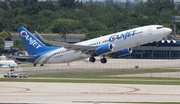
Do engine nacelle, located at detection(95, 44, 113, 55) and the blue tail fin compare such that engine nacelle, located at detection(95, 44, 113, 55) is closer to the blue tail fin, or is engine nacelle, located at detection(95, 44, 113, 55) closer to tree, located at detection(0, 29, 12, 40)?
the blue tail fin

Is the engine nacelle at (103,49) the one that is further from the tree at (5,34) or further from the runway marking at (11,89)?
the tree at (5,34)

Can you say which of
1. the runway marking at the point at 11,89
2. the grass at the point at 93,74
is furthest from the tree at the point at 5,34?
the runway marking at the point at 11,89

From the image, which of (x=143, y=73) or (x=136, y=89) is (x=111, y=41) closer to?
(x=143, y=73)

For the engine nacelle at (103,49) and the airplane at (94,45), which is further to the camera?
the engine nacelle at (103,49)

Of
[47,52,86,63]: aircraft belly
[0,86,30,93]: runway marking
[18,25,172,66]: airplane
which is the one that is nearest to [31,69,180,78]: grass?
[18,25,172,66]: airplane

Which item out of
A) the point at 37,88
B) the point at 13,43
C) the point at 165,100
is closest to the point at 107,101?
the point at 165,100

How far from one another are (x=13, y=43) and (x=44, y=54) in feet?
249

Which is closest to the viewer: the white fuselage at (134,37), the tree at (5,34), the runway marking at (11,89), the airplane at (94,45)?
the runway marking at (11,89)

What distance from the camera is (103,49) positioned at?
89938 millimetres

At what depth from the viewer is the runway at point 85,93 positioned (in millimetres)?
48188

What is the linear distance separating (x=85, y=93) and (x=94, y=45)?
128 ft

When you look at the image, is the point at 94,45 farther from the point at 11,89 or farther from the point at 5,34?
the point at 5,34

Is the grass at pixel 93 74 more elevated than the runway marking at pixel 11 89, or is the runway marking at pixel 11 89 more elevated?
the runway marking at pixel 11 89

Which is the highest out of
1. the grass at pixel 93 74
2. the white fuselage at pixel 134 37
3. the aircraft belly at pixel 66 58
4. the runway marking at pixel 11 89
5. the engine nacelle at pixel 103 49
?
the white fuselage at pixel 134 37
